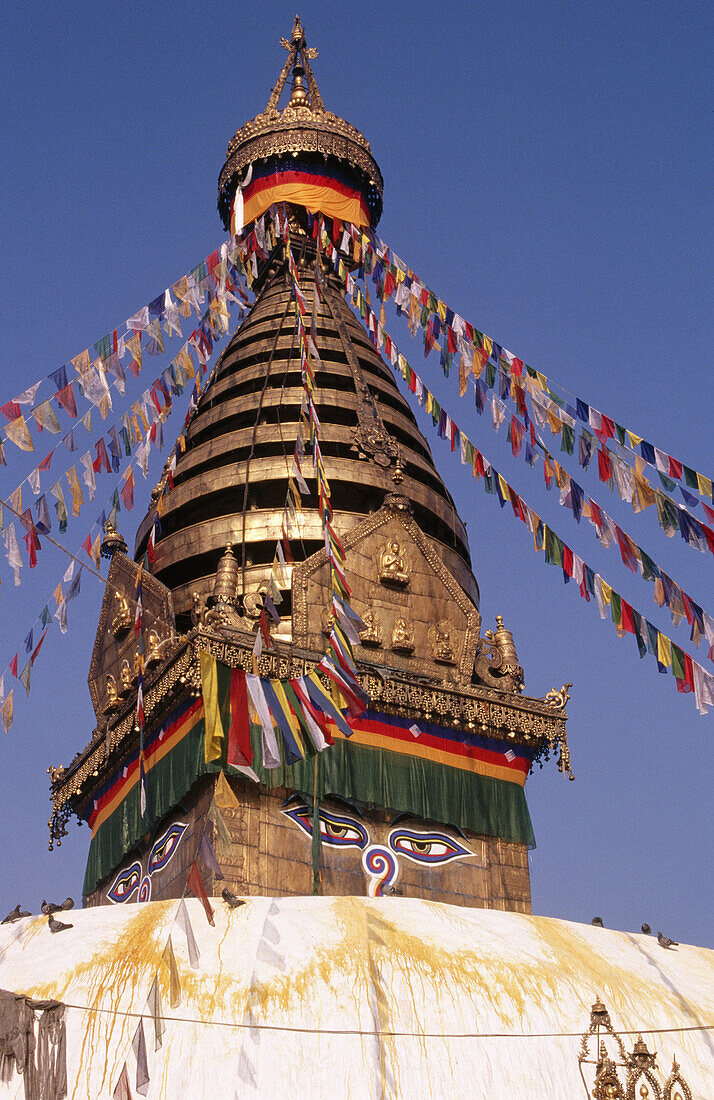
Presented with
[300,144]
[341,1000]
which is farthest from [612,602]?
[300,144]

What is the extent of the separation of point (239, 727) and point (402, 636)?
187 inches

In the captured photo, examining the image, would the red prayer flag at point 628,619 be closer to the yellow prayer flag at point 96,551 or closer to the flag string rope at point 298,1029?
the flag string rope at point 298,1029

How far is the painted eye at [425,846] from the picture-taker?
51.1ft

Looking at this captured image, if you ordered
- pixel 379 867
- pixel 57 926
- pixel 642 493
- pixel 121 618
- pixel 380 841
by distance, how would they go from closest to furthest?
pixel 57 926 < pixel 642 493 < pixel 379 867 < pixel 380 841 < pixel 121 618

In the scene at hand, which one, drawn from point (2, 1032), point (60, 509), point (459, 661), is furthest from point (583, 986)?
point (60, 509)

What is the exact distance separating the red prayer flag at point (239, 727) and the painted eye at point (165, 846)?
302 cm

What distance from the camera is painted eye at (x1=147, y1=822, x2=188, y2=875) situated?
15.6 metres

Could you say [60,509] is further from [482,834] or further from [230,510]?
[482,834]

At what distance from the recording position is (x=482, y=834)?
1612 cm

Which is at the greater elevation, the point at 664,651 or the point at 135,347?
the point at 135,347

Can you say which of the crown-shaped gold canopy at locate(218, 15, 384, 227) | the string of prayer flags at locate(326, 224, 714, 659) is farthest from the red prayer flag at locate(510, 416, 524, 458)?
the crown-shaped gold canopy at locate(218, 15, 384, 227)

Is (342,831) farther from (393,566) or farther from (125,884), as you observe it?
(393,566)

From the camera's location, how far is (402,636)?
17094 mm

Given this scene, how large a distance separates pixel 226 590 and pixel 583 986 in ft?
23.4
